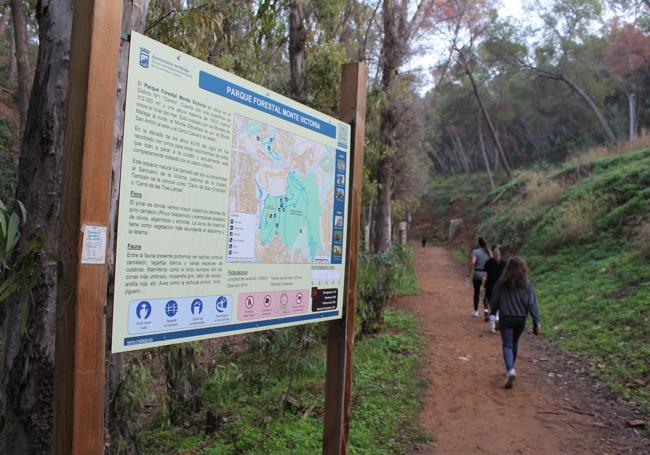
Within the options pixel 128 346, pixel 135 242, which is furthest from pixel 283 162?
pixel 128 346

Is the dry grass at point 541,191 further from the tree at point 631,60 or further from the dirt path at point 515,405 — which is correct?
the dirt path at point 515,405

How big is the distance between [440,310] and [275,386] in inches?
254

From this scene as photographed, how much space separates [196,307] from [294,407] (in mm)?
3610

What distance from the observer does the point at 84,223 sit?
181 centimetres

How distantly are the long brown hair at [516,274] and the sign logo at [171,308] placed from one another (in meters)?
5.47

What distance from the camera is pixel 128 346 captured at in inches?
79.0

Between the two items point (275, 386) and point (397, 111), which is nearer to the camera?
point (275, 386)

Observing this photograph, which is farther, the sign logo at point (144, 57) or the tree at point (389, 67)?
the tree at point (389, 67)

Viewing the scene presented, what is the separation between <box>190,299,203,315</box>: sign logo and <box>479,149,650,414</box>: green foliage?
5.32 m

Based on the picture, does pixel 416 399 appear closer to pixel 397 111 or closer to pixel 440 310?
pixel 440 310

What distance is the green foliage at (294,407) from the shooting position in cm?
473

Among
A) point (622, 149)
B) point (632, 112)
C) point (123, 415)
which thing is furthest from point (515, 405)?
point (632, 112)

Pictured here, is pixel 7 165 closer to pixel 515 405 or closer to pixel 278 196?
pixel 278 196

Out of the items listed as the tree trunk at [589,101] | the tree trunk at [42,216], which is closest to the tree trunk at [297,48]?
the tree trunk at [42,216]
